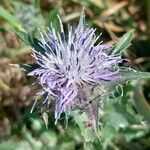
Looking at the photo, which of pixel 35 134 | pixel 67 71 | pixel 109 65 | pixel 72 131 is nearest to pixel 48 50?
pixel 67 71

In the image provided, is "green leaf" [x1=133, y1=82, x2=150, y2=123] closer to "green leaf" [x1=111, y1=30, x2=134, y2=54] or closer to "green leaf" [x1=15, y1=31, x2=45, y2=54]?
"green leaf" [x1=111, y1=30, x2=134, y2=54]

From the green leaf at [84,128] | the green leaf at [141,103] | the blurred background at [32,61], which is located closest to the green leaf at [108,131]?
the blurred background at [32,61]

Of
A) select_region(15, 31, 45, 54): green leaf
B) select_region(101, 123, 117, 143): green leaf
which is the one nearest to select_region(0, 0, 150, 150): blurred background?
select_region(101, 123, 117, 143): green leaf

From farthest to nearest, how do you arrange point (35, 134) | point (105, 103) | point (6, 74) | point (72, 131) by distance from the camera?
point (6, 74) < point (35, 134) < point (72, 131) < point (105, 103)

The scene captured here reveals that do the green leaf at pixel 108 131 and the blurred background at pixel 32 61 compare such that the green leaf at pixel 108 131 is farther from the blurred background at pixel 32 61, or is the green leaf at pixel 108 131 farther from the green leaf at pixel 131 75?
the green leaf at pixel 131 75

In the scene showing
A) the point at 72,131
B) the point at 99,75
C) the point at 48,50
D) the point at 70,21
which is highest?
the point at 70,21

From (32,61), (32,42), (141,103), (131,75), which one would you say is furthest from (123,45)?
(32,61)

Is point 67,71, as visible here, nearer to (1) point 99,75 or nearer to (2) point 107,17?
(1) point 99,75
